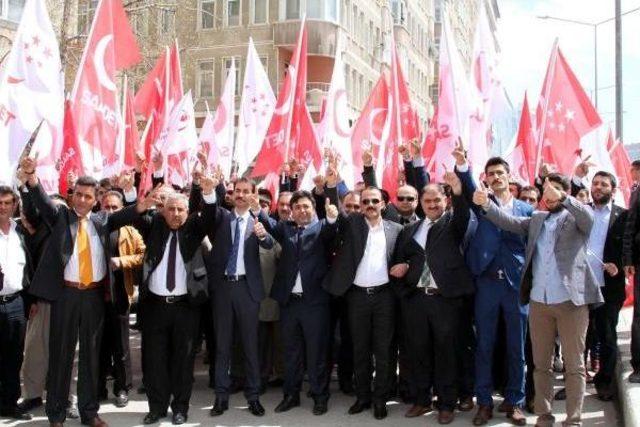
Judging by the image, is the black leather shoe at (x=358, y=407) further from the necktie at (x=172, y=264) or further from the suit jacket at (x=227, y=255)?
the necktie at (x=172, y=264)

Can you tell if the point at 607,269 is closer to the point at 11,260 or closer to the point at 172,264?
the point at 172,264

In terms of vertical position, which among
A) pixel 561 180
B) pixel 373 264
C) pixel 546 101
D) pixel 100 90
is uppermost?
pixel 546 101

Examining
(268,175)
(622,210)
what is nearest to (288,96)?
(268,175)

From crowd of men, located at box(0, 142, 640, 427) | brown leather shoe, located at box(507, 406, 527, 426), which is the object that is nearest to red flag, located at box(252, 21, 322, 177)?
crowd of men, located at box(0, 142, 640, 427)

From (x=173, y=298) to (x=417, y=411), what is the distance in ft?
8.19

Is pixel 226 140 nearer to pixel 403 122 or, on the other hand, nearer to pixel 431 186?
pixel 403 122

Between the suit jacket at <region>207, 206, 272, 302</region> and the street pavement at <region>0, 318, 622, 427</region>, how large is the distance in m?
1.13

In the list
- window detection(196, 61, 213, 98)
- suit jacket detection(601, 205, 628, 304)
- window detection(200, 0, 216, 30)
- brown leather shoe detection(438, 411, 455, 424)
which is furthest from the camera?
window detection(200, 0, 216, 30)

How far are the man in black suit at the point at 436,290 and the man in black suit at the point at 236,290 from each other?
134 cm

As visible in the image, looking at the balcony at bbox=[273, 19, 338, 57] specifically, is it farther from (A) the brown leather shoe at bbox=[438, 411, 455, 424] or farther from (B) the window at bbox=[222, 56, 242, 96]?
(A) the brown leather shoe at bbox=[438, 411, 455, 424]

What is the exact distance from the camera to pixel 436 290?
6.61m

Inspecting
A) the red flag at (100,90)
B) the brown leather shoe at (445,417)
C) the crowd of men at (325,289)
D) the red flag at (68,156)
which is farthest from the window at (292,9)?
the brown leather shoe at (445,417)

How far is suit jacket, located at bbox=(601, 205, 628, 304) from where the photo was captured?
709 cm

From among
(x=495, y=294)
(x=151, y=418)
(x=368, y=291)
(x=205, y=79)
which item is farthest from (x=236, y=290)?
(x=205, y=79)
